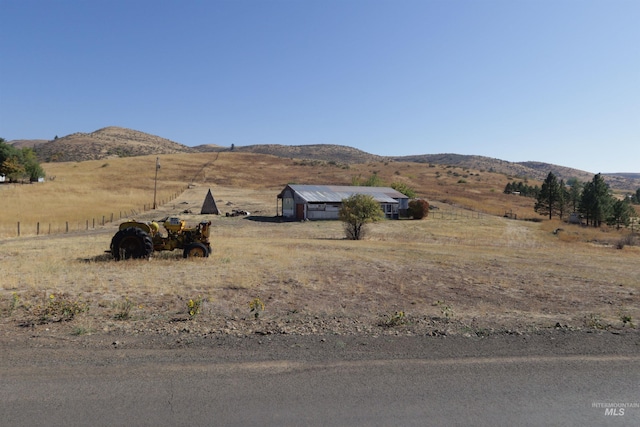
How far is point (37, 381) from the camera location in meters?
5.58

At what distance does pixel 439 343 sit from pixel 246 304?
4988 millimetres

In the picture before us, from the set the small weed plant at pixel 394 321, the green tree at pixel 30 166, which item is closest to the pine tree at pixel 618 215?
the small weed plant at pixel 394 321

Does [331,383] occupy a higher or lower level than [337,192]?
lower

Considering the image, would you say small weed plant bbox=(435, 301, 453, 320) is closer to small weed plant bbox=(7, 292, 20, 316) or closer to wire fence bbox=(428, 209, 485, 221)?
small weed plant bbox=(7, 292, 20, 316)

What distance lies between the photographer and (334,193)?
6084cm

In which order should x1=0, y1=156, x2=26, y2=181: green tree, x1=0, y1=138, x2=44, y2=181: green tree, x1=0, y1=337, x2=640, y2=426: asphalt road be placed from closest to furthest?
x1=0, y1=337, x2=640, y2=426: asphalt road, x1=0, y1=156, x2=26, y2=181: green tree, x1=0, y1=138, x2=44, y2=181: green tree

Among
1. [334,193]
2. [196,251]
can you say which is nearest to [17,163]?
[334,193]

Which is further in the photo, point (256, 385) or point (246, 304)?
point (246, 304)

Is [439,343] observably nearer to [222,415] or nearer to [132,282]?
[222,415]

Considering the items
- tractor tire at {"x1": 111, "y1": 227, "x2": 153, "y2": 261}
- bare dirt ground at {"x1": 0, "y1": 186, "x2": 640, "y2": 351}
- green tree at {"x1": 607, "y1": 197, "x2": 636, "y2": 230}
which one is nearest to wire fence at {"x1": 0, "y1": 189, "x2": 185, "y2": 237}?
bare dirt ground at {"x1": 0, "y1": 186, "x2": 640, "y2": 351}

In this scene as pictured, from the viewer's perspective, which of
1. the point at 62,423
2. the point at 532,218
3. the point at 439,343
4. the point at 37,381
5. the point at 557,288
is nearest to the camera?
the point at 62,423

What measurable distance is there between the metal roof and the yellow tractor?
123 feet

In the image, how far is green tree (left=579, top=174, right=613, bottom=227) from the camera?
68.1m

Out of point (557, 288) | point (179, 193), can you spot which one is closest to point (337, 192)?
point (179, 193)
